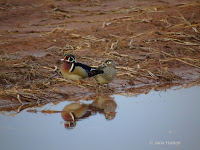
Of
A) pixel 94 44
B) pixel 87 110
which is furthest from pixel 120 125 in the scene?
pixel 94 44

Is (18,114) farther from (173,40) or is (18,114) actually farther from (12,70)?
(173,40)

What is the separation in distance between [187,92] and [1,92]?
13.1 feet

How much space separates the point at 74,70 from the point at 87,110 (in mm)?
1149

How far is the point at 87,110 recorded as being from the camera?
27.3ft

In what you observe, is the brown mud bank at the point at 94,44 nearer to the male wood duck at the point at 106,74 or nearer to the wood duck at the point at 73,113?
the male wood duck at the point at 106,74

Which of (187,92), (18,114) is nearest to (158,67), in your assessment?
(187,92)

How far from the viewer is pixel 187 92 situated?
972 cm

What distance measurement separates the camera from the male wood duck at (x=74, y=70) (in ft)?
30.0

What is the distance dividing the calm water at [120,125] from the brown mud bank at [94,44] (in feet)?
2.51

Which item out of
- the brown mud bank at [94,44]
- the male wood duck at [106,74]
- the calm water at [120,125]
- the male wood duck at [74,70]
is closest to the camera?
the calm water at [120,125]

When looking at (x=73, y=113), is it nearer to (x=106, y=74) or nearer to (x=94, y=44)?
(x=106, y=74)

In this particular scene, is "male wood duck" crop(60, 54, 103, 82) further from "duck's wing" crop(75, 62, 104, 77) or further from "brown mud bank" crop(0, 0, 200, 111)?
"brown mud bank" crop(0, 0, 200, 111)

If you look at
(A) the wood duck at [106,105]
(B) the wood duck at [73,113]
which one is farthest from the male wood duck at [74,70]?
(B) the wood duck at [73,113]

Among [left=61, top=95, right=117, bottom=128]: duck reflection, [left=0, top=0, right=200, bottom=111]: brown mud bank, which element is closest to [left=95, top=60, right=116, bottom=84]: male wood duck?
[left=0, top=0, right=200, bottom=111]: brown mud bank
